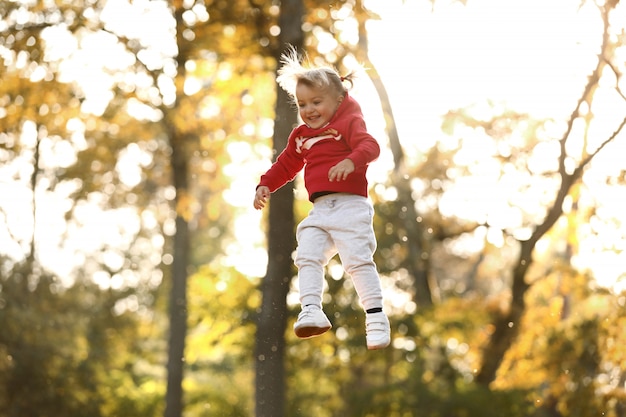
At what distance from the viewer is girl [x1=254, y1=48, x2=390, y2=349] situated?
4.75 metres

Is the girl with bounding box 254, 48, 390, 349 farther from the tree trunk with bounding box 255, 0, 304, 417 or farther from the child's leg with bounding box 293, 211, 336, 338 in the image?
the tree trunk with bounding box 255, 0, 304, 417

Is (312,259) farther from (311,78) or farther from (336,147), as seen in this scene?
(311,78)

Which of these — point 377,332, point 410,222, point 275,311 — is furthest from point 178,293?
point 377,332

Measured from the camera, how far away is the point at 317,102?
4785 mm

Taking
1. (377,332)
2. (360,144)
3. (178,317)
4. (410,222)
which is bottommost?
(377,332)

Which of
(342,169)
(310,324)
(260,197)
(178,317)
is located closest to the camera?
(342,169)

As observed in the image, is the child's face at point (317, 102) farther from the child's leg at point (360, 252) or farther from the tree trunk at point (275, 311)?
the tree trunk at point (275, 311)

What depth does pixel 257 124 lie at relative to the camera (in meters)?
11.4

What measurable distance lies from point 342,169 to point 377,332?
79 centimetres

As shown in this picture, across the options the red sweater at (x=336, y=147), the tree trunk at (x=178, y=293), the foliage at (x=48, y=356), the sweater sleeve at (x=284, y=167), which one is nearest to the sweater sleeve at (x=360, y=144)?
the red sweater at (x=336, y=147)

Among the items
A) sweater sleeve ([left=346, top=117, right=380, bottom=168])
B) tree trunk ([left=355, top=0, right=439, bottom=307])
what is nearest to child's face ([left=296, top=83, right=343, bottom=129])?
sweater sleeve ([left=346, top=117, right=380, bottom=168])

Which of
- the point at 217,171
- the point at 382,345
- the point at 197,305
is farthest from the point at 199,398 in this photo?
the point at 382,345

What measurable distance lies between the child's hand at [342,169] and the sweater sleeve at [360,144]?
42mm

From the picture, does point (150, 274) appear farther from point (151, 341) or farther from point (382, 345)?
point (382, 345)
